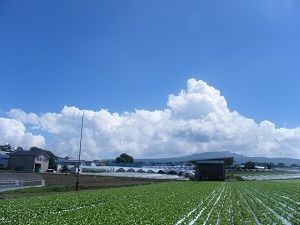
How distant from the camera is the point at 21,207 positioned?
1730 cm

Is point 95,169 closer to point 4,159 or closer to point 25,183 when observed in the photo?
point 4,159

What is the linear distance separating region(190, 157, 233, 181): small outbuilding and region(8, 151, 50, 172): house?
154 ft

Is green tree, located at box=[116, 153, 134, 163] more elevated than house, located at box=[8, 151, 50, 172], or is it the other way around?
green tree, located at box=[116, 153, 134, 163]

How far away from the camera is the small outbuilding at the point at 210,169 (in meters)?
71.5

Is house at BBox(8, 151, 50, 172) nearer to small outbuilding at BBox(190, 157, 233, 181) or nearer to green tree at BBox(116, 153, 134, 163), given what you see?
small outbuilding at BBox(190, 157, 233, 181)

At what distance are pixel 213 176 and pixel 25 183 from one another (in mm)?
49332

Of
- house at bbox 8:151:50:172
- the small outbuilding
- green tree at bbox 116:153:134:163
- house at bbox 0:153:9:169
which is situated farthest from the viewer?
green tree at bbox 116:153:134:163

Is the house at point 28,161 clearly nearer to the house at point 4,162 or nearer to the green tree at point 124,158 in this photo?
the house at point 4,162

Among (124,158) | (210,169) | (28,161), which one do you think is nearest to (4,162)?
(28,161)

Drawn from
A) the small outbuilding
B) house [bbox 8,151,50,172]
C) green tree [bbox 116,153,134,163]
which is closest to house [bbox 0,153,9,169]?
house [bbox 8,151,50,172]

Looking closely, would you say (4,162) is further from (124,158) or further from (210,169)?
(124,158)

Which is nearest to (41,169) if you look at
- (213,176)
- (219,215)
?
(213,176)

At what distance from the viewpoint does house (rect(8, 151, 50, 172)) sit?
3354 inches

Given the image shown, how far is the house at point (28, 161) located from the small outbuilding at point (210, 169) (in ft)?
154
